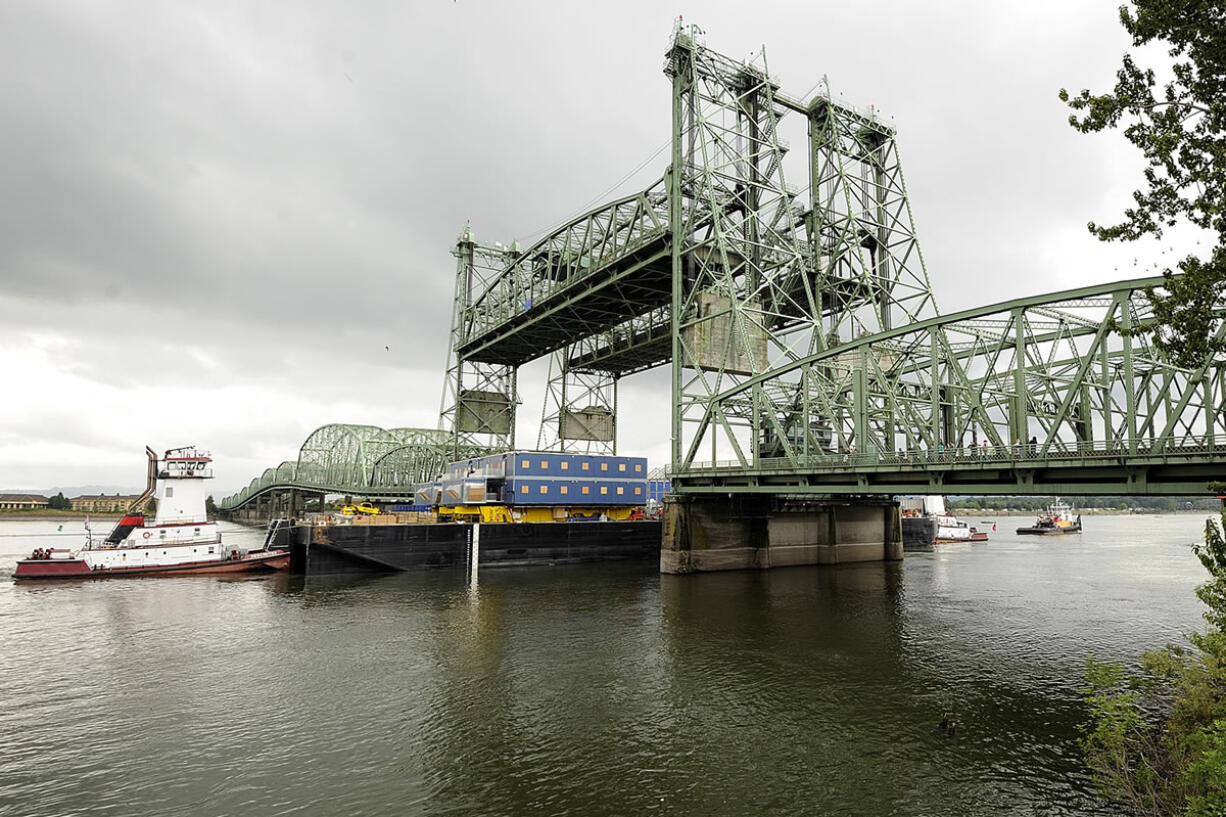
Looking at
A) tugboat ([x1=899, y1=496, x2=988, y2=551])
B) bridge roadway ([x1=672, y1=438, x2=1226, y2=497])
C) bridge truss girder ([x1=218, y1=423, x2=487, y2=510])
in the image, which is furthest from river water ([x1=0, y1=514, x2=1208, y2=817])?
bridge truss girder ([x1=218, y1=423, x2=487, y2=510])

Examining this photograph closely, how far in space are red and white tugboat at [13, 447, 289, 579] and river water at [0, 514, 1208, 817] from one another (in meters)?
6.52

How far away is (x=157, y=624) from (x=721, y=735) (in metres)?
24.5

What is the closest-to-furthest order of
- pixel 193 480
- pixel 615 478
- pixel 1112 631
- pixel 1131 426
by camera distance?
1. pixel 1131 426
2. pixel 1112 631
3. pixel 193 480
4. pixel 615 478

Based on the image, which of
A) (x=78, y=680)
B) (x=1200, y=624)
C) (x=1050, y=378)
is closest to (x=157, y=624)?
(x=78, y=680)

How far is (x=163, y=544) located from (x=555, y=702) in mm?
36444

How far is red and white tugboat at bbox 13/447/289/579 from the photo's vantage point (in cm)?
3806

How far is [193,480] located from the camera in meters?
40.3

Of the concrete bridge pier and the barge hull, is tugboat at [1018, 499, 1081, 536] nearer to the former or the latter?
the concrete bridge pier

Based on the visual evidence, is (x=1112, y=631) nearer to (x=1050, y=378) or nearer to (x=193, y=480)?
(x=1050, y=378)

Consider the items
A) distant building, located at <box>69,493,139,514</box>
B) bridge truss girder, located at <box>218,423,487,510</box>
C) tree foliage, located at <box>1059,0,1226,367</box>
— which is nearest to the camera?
tree foliage, located at <box>1059,0,1226,367</box>

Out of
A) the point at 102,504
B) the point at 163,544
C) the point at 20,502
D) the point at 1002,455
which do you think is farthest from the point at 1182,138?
the point at 20,502

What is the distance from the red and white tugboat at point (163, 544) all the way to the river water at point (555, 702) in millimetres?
6517

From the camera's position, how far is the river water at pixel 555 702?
11.3 metres

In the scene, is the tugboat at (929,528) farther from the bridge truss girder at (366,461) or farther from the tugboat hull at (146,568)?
the bridge truss girder at (366,461)
